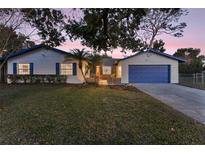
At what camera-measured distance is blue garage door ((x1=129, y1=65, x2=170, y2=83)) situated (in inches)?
834

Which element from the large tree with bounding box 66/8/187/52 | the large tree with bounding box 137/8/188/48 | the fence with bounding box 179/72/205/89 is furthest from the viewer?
the large tree with bounding box 137/8/188/48

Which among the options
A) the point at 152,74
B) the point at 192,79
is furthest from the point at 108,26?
the point at 192,79

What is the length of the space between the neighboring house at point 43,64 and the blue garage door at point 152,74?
5.70 m

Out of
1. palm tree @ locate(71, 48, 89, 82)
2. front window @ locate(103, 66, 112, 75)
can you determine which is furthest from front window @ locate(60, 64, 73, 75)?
front window @ locate(103, 66, 112, 75)

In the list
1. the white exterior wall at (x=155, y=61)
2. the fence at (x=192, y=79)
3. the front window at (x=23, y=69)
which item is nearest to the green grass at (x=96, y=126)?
the front window at (x=23, y=69)

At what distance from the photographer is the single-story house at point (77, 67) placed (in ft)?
64.0

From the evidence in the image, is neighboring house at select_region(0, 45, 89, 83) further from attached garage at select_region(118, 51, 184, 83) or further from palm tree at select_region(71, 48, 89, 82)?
attached garage at select_region(118, 51, 184, 83)

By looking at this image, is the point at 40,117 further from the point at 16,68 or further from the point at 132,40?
the point at 16,68

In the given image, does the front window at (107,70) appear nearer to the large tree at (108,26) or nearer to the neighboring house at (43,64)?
the neighboring house at (43,64)

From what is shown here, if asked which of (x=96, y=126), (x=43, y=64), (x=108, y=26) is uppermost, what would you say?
(x=108, y=26)

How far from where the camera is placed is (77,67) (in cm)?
1950

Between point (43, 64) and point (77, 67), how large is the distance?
297 centimetres

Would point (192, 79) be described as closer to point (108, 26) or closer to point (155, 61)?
point (155, 61)

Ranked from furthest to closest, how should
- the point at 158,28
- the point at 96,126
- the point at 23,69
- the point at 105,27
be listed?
the point at 158,28, the point at 23,69, the point at 105,27, the point at 96,126
